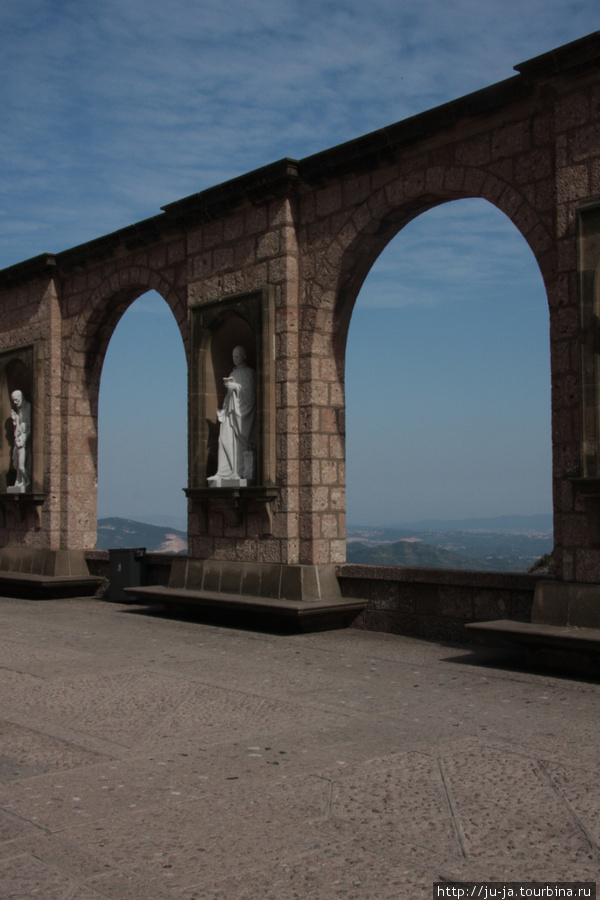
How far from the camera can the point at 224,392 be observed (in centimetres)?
1022

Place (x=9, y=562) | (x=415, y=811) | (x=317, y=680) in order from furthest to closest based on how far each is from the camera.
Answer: (x=9, y=562)
(x=317, y=680)
(x=415, y=811)

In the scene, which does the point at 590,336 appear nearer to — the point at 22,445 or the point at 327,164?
the point at 327,164

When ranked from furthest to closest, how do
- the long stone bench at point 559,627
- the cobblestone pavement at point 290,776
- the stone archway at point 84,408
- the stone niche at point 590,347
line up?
the stone archway at point 84,408
the stone niche at point 590,347
the long stone bench at point 559,627
the cobblestone pavement at point 290,776

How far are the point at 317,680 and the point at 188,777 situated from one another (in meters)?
2.27

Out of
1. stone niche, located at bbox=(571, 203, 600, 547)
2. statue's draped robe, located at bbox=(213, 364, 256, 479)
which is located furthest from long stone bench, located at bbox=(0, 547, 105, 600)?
stone niche, located at bbox=(571, 203, 600, 547)

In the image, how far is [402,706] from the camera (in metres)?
5.43

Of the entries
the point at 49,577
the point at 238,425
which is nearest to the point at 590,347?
the point at 238,425

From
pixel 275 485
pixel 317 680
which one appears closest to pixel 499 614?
pixel 317 680

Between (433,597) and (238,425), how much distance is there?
273 cm

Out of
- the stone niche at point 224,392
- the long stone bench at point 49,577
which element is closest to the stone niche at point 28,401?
the long stone bench at point 49,577

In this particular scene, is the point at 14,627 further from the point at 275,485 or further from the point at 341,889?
the point at 341,889

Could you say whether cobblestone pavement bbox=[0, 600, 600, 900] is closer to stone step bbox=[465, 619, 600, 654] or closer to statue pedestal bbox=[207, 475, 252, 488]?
stone step bbox=[465, 619, 600, 654]

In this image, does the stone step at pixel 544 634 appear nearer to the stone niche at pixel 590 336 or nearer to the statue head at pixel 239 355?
the stone niche at pixel 590 336

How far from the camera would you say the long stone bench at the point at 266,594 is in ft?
27.9
